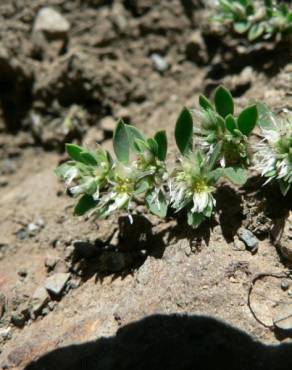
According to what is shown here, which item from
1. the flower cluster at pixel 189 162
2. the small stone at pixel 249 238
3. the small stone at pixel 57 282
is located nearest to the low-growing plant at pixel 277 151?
the flower cluster at pixel 189 162

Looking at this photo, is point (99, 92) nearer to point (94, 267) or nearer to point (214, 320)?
point (94, 267)

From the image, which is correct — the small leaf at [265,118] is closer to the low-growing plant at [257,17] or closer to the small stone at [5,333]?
the low-growing plant at [257,17]

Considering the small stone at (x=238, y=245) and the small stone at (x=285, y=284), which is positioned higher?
the small stone at (x=238, y=245)

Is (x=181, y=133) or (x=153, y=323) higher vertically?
(x=181, y=133)

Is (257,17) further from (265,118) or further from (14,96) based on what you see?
(14,96)

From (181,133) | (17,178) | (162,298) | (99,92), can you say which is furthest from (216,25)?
(162,298)
